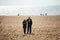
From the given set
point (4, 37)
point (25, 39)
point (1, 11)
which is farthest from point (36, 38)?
point (1, 11)

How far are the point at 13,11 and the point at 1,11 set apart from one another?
2.01m

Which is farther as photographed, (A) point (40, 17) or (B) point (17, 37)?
(A) point (40, 17)

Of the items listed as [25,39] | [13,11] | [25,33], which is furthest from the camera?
[13,11]

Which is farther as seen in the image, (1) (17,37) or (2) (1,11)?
(2) (1,11)

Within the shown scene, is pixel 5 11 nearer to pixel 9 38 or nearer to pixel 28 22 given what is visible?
pixel 28 22

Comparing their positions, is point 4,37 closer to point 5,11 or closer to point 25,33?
point 25,33

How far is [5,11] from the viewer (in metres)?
25.7

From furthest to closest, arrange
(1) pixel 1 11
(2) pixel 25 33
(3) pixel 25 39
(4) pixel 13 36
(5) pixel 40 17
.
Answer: (5) pixel 40 17
(1) pixel 1 11
(2) pixel 25 33
(4) pixel 13 36
(3) pixel 25 39

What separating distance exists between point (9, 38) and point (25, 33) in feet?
7.33

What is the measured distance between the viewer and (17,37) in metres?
17.3

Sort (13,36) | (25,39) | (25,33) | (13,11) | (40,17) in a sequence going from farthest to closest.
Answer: (40,17), (13,11), (25,33), (13,36), (25,39)

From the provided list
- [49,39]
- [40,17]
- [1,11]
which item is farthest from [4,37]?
[40,17]

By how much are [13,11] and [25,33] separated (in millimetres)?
8351

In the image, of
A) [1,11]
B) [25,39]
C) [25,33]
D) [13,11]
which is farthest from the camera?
[13,11]
